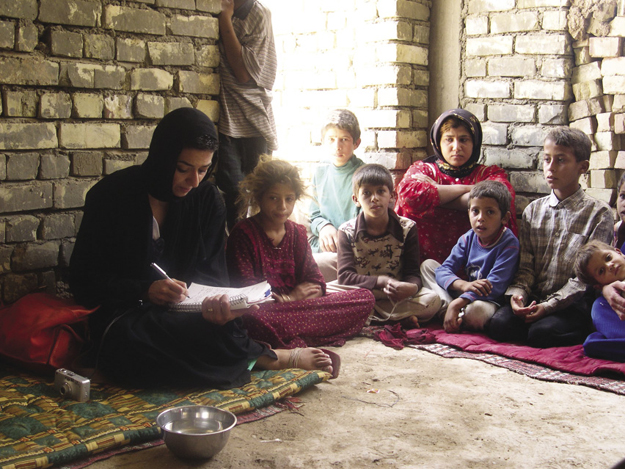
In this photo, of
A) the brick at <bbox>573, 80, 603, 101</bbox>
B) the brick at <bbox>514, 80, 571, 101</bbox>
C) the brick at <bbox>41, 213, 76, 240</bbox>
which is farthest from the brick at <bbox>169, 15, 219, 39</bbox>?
the brick at <bbox>573, 80, 603, 101</bbox>

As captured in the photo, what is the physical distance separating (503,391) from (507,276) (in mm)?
1119

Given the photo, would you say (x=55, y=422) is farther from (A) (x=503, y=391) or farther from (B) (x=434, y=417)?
(A) (x=503, y=391)

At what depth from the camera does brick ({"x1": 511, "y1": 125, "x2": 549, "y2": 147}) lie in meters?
4.50

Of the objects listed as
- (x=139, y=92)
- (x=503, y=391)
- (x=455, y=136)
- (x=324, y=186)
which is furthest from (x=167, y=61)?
(x=503, y=391)

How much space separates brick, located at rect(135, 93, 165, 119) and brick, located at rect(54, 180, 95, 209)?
1.64 ft

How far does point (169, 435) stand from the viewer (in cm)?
213

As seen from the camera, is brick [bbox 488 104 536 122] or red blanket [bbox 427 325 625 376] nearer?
red blanket [bbox 427 325 625 376]

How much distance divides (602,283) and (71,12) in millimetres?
3149

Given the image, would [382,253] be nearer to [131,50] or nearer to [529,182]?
[529,182]

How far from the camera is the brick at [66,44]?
329cm

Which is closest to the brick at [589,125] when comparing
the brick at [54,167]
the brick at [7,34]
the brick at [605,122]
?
the brick at [605,122]

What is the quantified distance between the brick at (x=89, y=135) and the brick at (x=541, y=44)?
9.35 feet

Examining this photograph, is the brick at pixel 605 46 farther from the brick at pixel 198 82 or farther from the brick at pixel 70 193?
the brick at pixel 70 193

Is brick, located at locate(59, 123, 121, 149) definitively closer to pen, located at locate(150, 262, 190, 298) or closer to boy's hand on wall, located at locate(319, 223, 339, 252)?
pen, located at locate(150, 262, 190, 298)
